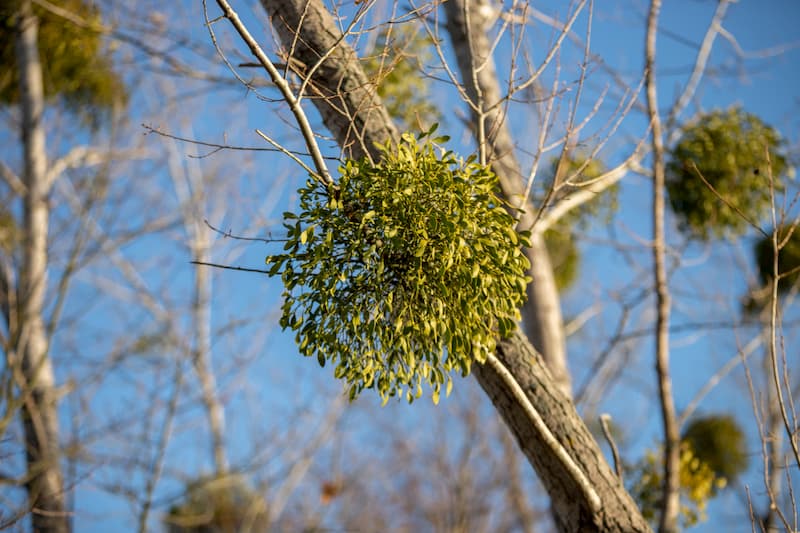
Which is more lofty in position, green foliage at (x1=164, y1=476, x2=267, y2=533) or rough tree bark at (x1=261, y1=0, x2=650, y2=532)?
green foliage at (x1=164, y1=476, x2=267, y2=533)

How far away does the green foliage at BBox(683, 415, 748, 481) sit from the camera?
583cm

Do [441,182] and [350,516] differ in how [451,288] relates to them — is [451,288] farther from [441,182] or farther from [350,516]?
[350,516]

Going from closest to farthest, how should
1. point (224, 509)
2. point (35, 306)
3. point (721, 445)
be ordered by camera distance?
point (35, 306), point (721, 445), point (224, 509)

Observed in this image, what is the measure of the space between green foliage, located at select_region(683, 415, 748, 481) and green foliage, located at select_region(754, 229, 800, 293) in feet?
3.87

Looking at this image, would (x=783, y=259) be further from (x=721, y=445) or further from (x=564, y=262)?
(x=564, y=262)

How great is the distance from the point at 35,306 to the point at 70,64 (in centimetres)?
173

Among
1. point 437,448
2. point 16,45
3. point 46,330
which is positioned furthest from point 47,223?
point 437,448

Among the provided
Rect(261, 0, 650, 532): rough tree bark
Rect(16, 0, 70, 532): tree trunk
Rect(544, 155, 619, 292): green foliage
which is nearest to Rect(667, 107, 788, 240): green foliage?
Rect(544, 155, 619, 292): green foliage

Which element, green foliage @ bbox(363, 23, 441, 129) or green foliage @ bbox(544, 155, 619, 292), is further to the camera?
green foliage @ bbox(544, 155, 619, 292)

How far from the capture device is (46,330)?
480 cm

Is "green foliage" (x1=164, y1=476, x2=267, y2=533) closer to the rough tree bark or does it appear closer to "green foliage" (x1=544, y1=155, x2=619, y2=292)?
"green foliage" (x1=544, y1=155, x2=619, y2=292)

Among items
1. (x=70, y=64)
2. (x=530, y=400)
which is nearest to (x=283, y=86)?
(x=530, y=400)

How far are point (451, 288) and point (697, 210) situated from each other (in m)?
2.81

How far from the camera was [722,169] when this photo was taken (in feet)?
14.1
